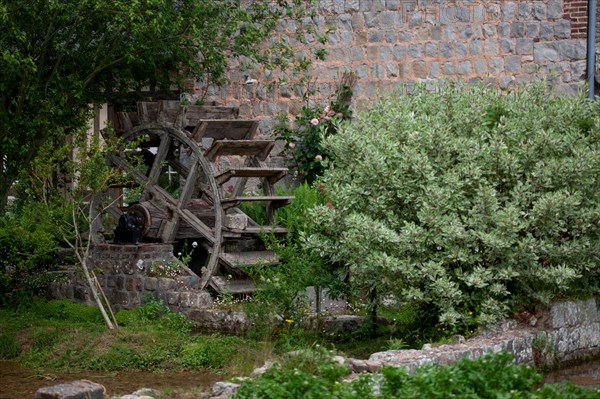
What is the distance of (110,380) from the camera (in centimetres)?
1025

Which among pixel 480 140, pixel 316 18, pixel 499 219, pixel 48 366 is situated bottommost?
pixel 48 366

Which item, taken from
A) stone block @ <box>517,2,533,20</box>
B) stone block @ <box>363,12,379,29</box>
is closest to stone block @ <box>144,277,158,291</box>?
stone block @ <box>363,12,379,29</box>

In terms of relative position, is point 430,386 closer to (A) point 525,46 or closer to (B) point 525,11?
(A) point 525,46

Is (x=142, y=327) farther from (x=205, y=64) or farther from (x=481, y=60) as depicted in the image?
(x=481, y=60)

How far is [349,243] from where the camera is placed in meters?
9.88

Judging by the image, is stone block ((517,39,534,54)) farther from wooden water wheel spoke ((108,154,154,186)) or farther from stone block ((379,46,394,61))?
wooden water wheel spoke ((108,154,154,186))

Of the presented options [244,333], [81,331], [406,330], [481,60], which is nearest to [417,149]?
[406,330]

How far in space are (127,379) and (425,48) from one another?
7.15 metres

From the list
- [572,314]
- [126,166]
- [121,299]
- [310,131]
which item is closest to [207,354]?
[121,299]

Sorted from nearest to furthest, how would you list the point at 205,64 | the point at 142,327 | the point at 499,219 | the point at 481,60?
1. the point at 499,219
2. the point at 142,327
3. the point at 205,64
4. the point at 481,60

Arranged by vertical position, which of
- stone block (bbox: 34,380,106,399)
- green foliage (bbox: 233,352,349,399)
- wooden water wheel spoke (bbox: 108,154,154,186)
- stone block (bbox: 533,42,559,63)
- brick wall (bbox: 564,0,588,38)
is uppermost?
brick wall (bbox: 564,0,588,38)

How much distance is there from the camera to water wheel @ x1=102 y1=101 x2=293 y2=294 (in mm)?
13562

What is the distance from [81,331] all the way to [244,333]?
167cm

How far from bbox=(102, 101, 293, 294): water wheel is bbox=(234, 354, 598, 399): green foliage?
246 inches
